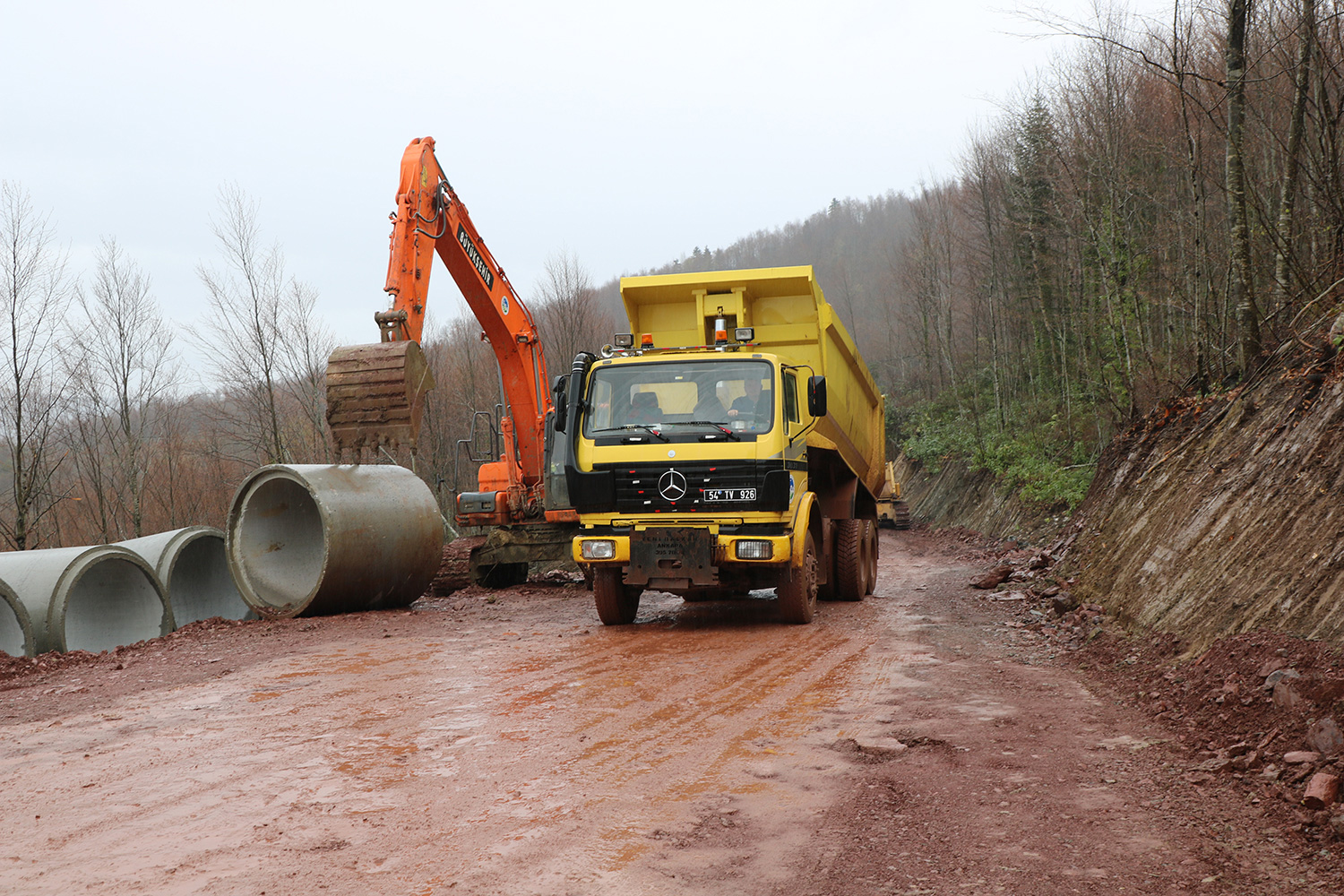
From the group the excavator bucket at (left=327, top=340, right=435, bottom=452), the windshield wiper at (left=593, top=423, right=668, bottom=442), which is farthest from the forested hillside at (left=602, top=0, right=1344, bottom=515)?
the excavator bucket at (left=327, top=340, right=435, bottom=452)

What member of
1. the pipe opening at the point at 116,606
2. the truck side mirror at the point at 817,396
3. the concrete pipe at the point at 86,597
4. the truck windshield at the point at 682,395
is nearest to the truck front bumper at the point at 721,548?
the truck windshield at the point at 682,395

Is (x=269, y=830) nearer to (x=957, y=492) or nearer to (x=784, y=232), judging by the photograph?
(x=957, y=492)

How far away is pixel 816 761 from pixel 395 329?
7578mm

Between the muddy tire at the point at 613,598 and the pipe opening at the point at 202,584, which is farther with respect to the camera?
the pipe opening at the point at 202,584

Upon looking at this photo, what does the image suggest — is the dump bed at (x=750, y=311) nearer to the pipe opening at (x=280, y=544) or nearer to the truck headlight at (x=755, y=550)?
the truck headlight at (x=755, y=550)

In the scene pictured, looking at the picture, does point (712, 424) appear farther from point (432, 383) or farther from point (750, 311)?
point (432, 383)

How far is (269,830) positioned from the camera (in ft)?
12.8

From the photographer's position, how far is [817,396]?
377 inches

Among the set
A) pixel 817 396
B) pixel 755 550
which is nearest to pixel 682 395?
pixel 817 396

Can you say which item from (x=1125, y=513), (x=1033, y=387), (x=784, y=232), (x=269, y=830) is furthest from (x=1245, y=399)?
(x=784, y=232)

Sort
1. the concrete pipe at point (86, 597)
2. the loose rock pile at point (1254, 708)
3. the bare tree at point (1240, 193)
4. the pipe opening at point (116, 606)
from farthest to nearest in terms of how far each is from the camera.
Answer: the pipe opening at point (116, 606) → the concrete pipe at point (86, 597) → the bare tree at point (1240, 193) → the loose rock pile at point (1254, 708)

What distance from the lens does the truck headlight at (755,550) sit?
884 centimetres

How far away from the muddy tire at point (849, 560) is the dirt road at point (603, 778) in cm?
311

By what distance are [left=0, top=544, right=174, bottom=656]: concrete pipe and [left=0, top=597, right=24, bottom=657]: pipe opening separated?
490 millimetres
